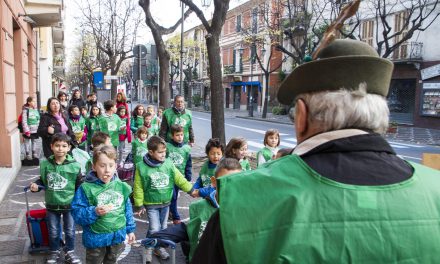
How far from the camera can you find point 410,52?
25.0 m

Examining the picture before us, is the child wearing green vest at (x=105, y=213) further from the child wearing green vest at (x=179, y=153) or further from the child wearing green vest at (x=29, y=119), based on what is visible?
the child wearing green vest at (x=29, y=119)

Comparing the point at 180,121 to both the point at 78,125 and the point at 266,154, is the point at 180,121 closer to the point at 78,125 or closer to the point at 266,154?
the point at 266,154

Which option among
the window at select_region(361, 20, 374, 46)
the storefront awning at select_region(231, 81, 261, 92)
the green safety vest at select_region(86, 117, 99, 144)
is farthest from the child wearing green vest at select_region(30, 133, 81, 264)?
the storefront awning at select_region(231, 81, 261, 92)

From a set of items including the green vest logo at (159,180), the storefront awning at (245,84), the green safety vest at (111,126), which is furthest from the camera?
the storefront awning at (245,84)

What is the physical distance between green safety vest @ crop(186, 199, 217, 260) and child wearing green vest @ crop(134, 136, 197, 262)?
105 cm

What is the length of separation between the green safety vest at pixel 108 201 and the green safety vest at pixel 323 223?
2.86 metres

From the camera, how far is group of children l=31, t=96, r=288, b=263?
3.76m

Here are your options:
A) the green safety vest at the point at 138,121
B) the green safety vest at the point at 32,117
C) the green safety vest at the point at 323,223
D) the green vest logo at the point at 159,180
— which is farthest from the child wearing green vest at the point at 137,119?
the green safety vest at the point at 323,223

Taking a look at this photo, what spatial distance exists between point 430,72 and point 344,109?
25599mm

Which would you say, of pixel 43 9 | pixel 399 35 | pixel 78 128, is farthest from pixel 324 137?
pixel 399 35

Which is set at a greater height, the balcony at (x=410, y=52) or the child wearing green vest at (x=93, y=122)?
the balcony at (x=410, y=52)

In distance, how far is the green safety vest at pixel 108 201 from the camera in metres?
3.76

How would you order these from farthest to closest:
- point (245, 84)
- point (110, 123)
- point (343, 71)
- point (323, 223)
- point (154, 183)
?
point (245, 84), point (110, 123), point (154, 183), point (343, 71), point (323, 223)

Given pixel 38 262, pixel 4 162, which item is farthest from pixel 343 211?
pixel 4 162
